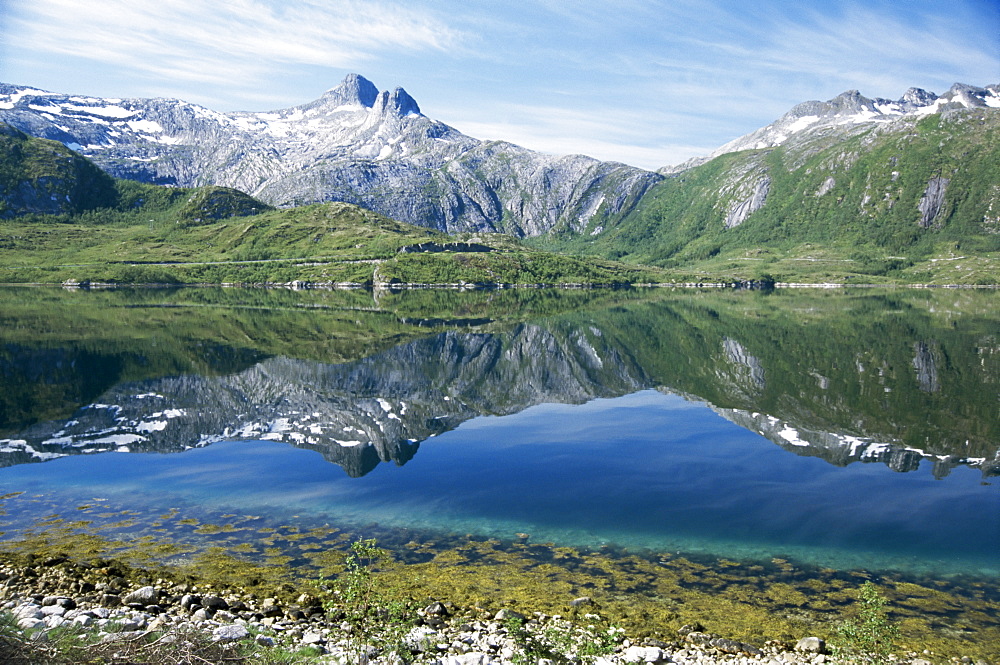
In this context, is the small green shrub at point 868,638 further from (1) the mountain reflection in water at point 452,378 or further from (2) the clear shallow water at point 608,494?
(1) the mountain reflection in water at point 452,378

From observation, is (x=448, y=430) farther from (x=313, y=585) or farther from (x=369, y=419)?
(x=313, y=585)

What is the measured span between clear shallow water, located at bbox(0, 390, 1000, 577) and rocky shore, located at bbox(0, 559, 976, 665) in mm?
8335

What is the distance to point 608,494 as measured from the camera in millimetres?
35750

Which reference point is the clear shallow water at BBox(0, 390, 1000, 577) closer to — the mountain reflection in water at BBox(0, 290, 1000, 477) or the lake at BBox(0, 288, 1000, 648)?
the lake at BBox(0, 288, 1000, 648)

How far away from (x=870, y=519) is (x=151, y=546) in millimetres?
35033

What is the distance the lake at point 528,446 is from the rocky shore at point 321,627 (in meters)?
4.45

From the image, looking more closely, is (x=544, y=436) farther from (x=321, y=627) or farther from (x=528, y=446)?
(x=321, y=627)

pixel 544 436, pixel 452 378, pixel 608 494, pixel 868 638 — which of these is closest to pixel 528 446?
pixel 544 436

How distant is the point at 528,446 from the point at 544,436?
3.45m

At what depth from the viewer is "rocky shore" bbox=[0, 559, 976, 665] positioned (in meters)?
17.2

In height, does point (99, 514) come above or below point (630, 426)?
below

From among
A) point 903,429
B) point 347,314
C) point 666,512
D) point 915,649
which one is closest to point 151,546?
point 666,512

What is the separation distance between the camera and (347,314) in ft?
472

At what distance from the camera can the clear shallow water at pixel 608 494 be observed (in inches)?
1150
